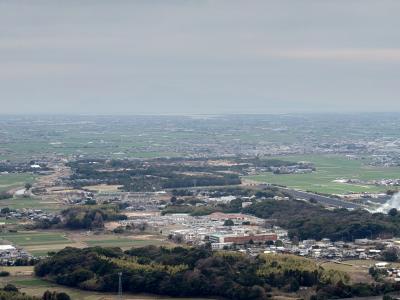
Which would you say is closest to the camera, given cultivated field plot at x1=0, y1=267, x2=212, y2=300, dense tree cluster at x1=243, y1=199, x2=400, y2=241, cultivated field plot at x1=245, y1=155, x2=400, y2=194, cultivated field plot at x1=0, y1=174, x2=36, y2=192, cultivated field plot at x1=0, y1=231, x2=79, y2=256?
cultivated field plot at x1=0, y1=267, x2=212, y2=300

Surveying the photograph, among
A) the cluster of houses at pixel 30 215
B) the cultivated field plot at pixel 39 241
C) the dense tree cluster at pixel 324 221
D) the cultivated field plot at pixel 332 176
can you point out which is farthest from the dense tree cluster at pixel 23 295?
the cultivated field plot at pixel 332 176

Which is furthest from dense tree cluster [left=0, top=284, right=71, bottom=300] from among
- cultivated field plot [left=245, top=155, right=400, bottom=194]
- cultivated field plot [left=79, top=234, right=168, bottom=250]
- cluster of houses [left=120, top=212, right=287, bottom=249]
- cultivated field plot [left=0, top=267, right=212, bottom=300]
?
cultivated field plot [left=245, top=155, right=400, bottom=194]

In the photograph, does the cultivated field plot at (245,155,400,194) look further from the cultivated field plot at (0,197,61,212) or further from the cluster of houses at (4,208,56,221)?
the cluster of houses at (4,208,56,221)

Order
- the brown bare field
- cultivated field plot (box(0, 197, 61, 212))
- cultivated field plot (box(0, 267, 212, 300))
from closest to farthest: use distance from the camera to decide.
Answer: cultivated field plot (box(0, 267, 212, 300)) < cultivated field plot (box(0, 197, 61, 212)) < the brown bare field

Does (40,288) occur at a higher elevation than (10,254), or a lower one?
higher

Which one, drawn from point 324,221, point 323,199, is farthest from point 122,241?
point 323,199

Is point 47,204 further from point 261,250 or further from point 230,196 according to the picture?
point 261,250

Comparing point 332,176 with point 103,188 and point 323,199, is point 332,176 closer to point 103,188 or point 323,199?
point 323,199
